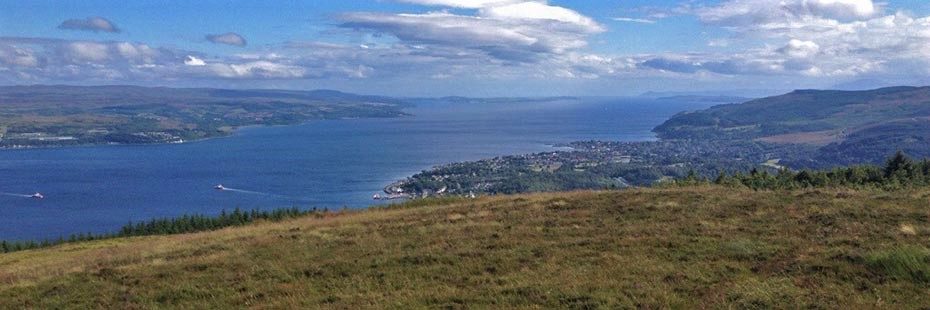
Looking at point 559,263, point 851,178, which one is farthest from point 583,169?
point 559,263

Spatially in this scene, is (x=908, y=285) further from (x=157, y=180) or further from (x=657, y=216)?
(x=157, y=180)

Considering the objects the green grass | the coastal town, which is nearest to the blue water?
the coastal town

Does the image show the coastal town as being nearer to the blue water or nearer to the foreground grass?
Answer: the blue water

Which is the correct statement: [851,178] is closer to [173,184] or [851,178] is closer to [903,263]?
[903,263]

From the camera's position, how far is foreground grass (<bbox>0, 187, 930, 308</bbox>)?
12.9 m

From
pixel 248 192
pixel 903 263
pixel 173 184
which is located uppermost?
pixel 903 263

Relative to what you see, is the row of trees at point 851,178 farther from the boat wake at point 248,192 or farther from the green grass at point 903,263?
the boat wake at point 248,192

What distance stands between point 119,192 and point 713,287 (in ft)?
449

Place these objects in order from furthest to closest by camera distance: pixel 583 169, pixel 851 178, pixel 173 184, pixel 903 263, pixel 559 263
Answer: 1. pixel 583 169
2. pixel 173 184
3. pixel 851 178
4. pixel 559 263
5. pixel 903 263

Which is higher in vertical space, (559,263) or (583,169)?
(559,263)

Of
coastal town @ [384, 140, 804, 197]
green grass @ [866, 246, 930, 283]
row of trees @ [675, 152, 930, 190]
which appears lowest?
coastal town @ [384, 140, 804, 197]

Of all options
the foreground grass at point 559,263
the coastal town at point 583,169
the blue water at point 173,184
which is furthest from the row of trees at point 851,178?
the blue water at point 173,184

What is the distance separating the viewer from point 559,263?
622 inches

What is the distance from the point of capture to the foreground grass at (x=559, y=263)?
12.9 m
